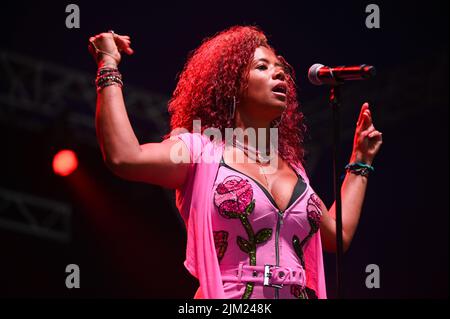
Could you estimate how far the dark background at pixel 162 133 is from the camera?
15.1 feet

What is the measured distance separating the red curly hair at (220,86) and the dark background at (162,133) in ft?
5.38

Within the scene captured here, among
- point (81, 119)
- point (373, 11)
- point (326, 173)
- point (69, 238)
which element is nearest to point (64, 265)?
point (69, 238)

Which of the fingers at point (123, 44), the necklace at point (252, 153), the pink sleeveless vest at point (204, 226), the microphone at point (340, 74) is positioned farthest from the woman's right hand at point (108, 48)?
the microphone at point (340, 74)

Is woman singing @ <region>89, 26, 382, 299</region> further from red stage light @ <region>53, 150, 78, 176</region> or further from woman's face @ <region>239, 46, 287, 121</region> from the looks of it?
red stage light @ <region>53, 150, 78, 176</region>

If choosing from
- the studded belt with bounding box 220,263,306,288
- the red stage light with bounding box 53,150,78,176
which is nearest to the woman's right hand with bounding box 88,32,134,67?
the studded belt with bounding box 220,263,306,288

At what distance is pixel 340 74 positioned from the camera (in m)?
2.35

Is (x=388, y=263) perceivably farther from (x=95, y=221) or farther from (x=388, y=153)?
(x=95, y=221)

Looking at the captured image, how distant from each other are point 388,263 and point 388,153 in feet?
2.44

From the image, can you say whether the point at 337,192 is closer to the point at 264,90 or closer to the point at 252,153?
the point at 252,153

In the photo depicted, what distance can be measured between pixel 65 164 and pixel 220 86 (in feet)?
8.96

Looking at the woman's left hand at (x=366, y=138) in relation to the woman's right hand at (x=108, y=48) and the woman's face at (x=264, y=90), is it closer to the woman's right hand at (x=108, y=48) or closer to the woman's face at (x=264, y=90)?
the woman's face at (x=264, y=90)

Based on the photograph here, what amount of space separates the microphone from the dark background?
210 cm

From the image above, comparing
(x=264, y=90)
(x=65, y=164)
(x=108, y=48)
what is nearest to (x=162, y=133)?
(x=65, y=164)

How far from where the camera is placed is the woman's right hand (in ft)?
7.47
